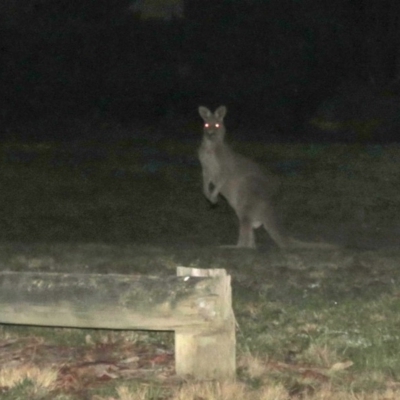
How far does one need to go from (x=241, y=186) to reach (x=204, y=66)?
1368 centimetres

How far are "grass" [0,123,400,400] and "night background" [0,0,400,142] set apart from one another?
3.04 m

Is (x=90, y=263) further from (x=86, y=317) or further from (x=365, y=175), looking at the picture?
(x=365, y=175)

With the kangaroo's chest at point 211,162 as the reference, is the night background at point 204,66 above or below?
above

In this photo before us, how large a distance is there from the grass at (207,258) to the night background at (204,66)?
3.04m

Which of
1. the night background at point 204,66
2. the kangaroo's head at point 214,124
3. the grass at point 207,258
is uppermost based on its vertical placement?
the night background at point 204,66

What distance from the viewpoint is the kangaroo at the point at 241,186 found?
34.0ft

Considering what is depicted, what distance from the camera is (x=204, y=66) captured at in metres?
24.1

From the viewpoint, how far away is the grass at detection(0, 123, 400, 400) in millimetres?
5082

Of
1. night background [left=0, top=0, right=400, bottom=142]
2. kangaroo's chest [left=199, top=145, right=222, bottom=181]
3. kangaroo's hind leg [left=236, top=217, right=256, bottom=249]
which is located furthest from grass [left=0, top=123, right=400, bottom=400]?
night background [left=0, top=0, right=400, bottom=142]

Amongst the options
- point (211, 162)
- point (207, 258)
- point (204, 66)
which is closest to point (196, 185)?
point (211, 162)

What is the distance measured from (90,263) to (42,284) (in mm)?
3520

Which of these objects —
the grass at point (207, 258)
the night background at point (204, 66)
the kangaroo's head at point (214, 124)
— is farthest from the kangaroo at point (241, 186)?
the night background at point (204, 66)

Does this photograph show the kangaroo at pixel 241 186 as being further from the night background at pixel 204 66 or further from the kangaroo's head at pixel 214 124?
the night background at pixel 204 66

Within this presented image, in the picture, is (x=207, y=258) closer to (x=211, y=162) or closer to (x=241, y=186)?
(x=241, y=186)
